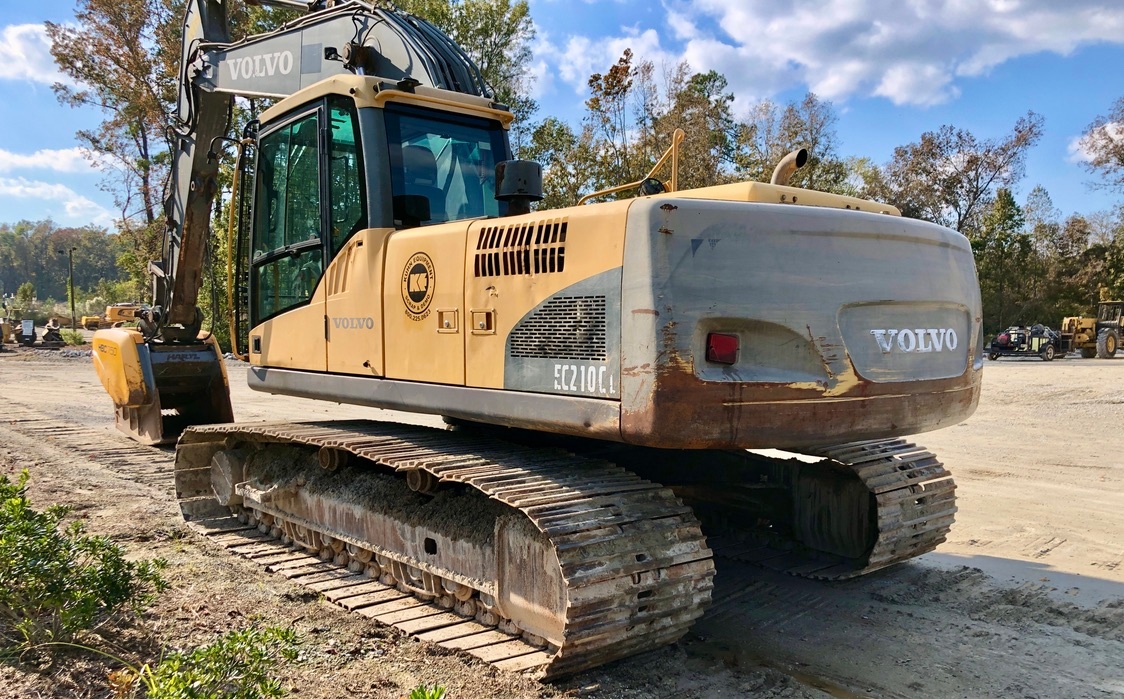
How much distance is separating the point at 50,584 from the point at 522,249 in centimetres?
264

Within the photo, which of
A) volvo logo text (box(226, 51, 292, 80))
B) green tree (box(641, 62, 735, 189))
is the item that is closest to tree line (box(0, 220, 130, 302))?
green tree (box(641, 62, 735, 189))

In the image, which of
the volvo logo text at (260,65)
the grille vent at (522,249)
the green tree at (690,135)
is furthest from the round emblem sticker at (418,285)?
the green tree at (690,135)

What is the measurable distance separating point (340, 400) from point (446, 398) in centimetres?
103

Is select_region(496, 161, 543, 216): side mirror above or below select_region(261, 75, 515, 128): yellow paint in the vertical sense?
below

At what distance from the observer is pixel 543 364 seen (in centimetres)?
368

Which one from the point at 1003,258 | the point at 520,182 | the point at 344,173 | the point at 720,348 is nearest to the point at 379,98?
the point at 344,173

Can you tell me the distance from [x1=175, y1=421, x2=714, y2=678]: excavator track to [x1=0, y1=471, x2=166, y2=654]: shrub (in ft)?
3.70

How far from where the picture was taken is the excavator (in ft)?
10.9

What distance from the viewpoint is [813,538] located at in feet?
17.1

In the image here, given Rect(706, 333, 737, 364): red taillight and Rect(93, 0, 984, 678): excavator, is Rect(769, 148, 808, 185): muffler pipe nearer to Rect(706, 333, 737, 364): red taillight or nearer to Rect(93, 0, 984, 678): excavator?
Rect(93, 0, 984, 678): excavator

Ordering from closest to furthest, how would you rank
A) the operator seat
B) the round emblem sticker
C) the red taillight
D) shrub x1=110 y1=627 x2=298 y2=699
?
1. shrub x1=110 y1=627 x2=298 y2=699
2. the red taillight
3. the round emblem sticker
4. the operator seat

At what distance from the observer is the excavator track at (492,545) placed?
3.43 meters

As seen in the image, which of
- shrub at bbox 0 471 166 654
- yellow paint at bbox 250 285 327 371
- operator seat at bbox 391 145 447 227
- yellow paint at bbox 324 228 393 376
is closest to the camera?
shrub at bbox 0 471 166 654

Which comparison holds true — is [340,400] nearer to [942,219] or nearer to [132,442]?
[132,442]
